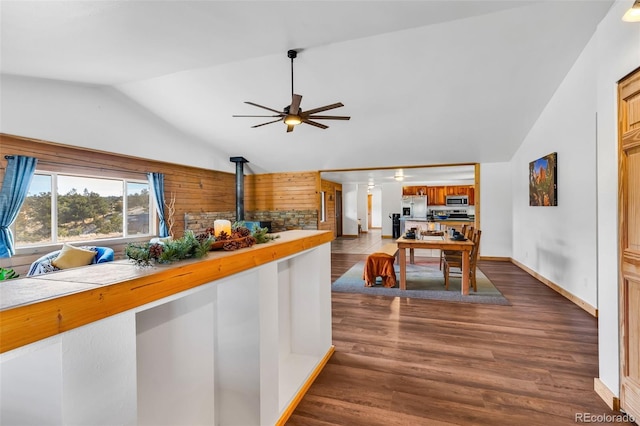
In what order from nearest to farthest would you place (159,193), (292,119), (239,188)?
(292,119)
(159,193)
(239,188)

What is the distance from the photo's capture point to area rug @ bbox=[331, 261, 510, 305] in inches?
169

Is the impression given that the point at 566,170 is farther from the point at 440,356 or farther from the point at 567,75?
the point at 440,356

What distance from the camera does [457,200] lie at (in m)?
11.4

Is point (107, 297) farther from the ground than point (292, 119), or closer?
closer

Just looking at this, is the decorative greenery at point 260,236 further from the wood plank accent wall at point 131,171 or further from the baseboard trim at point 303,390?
the wood plank accent wall at point 131,171

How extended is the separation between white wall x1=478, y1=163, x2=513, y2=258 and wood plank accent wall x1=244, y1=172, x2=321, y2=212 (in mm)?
4041

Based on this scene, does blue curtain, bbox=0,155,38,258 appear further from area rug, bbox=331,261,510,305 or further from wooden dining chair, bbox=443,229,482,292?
wooden dining chair, bbox=443,229,482,292

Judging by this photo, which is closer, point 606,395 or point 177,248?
point 177,248

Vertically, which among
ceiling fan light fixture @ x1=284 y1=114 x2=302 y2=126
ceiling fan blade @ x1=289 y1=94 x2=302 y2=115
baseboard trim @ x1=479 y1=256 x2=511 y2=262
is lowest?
baseboard trim @ x1=479 y1=256 x2=511 y2=262

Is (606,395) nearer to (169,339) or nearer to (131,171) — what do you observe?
(169,339)

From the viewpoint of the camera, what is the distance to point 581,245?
385cm

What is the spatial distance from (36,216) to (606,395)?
668 cm

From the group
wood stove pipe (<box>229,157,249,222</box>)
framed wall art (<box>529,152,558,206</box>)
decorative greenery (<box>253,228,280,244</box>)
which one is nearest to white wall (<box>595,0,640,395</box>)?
decorative greenery (<box>253,228,280,244</box>)

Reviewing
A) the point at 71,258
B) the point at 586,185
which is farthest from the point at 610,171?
the point at 71,258
